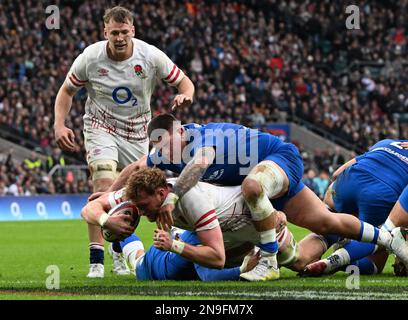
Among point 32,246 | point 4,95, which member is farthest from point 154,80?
point 4,95

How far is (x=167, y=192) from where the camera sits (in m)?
7.91

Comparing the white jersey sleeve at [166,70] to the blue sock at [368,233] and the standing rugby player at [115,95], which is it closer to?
the standing rugby player at [115,95]

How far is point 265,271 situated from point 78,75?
3144 millimetres

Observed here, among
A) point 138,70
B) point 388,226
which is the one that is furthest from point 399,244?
point 138,70

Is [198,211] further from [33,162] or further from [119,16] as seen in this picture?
[33,162]

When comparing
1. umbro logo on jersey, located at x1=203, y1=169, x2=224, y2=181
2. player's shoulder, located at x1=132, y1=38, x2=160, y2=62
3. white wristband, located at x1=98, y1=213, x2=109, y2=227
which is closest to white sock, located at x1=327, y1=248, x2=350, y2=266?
umbro logo on jersey, located at x1=203, y1=169, x2=224, y2=181

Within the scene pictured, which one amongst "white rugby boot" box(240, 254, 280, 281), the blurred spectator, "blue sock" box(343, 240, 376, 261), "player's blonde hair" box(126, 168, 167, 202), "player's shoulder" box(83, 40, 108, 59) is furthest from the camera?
the blurred spectator

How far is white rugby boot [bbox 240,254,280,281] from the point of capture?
28.0 feet

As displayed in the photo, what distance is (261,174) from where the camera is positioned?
8578mm

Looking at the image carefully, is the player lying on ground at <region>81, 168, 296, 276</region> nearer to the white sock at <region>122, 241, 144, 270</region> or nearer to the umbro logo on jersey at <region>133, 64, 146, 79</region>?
the white sock at <region>122, 241, 144, 270</region>

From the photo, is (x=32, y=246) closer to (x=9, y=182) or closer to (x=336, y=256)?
(x=336, y=256)

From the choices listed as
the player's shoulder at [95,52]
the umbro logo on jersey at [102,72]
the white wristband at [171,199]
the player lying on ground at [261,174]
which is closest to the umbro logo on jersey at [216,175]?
the player lying on ground at [261,174]

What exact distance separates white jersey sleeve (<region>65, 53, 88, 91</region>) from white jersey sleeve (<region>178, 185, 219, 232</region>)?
272 cm

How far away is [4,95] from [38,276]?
20680 mm
